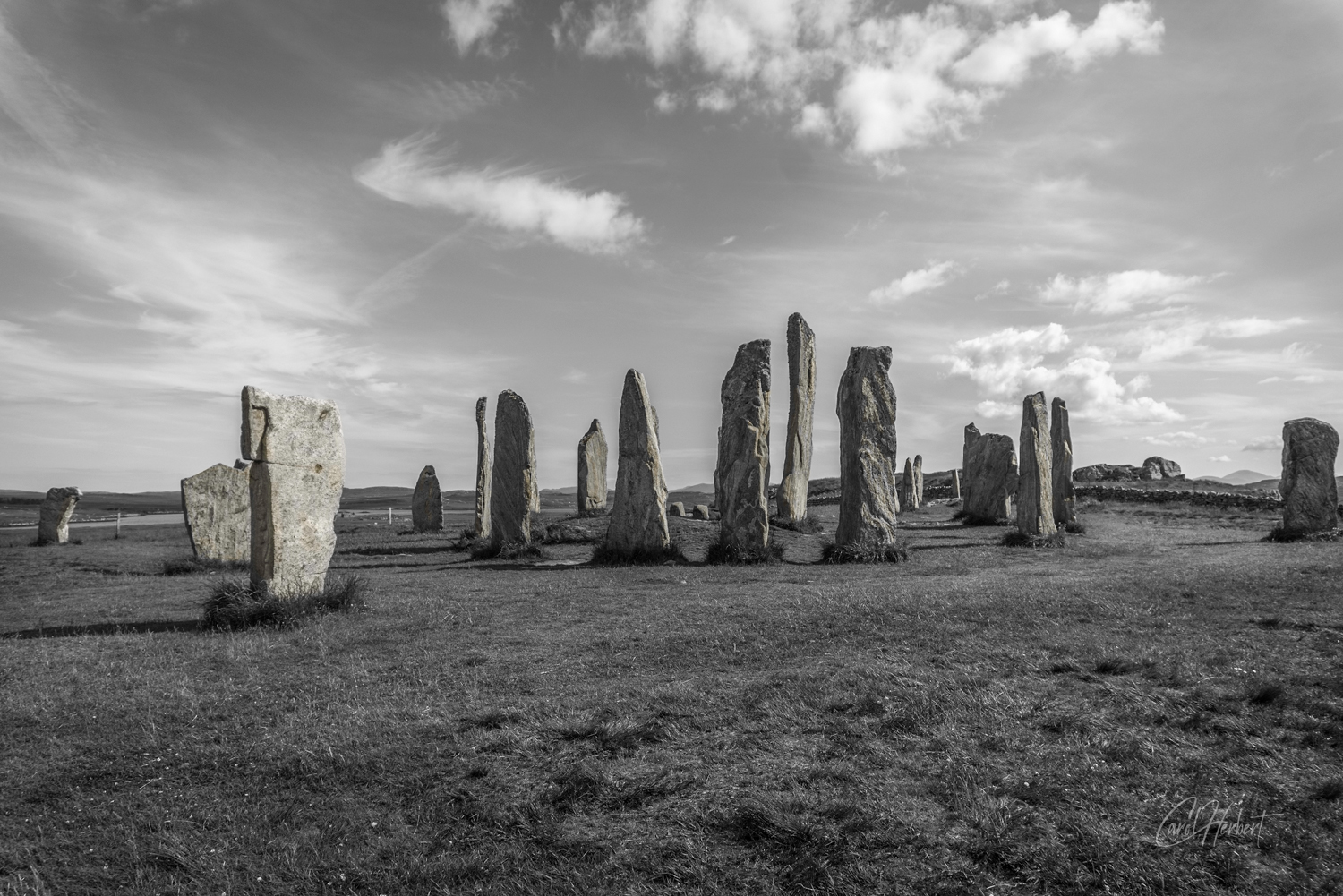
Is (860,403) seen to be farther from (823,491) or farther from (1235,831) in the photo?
(823,491)

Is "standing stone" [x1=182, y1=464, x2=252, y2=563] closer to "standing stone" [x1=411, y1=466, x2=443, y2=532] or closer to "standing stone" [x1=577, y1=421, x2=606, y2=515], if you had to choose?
"standing stone" [x1=411, y1=466, x2=443, y2=532]

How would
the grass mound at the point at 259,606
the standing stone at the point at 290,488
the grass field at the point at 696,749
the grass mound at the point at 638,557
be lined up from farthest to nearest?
the grass mound at the point at 638,557
the standing stone at the point at 290,488
the grass mound at the point at 259,606
the grass field at the point at 696,749

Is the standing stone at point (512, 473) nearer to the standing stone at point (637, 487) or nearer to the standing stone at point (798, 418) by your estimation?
the standing stone at point (637, 487)

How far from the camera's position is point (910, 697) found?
21.0 ft

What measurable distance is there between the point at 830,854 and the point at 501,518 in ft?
50.5

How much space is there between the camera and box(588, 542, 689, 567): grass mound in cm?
1595

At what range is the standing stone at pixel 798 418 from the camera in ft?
75.8

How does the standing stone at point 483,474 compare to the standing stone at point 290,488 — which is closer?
the standing stone at point 290,488

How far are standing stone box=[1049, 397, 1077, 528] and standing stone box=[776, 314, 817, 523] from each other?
6731 millimetres

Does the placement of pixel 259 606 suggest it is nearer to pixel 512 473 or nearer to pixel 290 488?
pixel 290 488

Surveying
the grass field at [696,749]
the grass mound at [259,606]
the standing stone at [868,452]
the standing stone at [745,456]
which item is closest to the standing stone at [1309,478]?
the standing stone at [868,452]

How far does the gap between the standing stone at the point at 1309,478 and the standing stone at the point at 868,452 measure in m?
10.8

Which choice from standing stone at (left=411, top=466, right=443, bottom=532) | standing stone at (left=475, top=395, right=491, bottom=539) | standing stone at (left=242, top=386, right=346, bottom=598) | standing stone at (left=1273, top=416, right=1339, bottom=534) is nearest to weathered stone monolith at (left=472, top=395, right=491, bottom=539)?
standing stone at (left=475, top=395, right=491, bottom=539)

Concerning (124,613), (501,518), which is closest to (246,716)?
(124,613)
